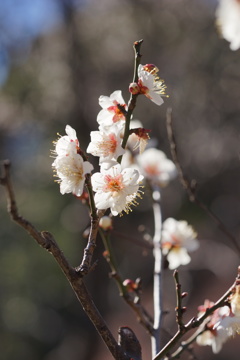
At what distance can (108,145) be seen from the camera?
1.96 feet

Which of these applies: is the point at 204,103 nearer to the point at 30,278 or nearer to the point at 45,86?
the point at 45,86

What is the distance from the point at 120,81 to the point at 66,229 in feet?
6.34

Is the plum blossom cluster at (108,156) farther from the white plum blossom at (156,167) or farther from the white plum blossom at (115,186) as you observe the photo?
the white plum blossom at (156,167)

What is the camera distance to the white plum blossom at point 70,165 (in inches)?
23.2

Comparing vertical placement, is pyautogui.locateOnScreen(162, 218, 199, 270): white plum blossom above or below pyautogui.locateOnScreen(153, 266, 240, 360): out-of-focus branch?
above

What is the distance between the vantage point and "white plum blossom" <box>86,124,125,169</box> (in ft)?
1.90

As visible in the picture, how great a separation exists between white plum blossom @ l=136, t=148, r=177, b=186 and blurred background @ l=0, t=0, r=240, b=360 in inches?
144

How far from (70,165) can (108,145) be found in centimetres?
5

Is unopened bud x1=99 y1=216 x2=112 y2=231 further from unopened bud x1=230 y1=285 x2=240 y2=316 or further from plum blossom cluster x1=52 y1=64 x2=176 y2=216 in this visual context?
unopened bud x1=230 y1=285 x2=240 y2=316

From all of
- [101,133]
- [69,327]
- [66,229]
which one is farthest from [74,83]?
[101,133]

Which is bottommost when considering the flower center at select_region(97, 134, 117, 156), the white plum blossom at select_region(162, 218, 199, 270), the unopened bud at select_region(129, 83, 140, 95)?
the white plum blossom at select_region(162, 218, 199, 270)

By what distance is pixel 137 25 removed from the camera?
5961mm

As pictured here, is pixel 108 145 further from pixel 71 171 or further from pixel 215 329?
pixel 215 329

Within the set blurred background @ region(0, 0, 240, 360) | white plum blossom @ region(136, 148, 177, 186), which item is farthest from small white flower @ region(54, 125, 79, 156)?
blurred background @ region(0, 0, 240, 360)
